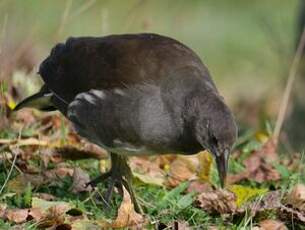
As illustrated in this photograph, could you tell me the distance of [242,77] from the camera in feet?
44.7

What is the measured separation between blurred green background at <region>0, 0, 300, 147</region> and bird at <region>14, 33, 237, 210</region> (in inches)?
52.3

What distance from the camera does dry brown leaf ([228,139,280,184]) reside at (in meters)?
6.25

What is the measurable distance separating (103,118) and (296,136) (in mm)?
4554

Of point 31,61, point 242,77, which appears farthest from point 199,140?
point 242,77

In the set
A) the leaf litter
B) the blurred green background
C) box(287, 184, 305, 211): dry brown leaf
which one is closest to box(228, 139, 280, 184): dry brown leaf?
the leaf litter

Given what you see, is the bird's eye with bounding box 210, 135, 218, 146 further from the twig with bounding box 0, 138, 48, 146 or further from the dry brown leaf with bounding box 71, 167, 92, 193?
the twig with bounding box 0, 138, 48, 146

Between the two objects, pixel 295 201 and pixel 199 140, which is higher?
pixel 199 140

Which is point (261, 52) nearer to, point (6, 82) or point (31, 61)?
point (31, 61)

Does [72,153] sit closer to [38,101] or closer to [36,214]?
[38,101]

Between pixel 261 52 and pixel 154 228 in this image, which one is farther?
pixel 261 52

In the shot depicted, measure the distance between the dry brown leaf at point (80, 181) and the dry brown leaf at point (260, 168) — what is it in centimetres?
94

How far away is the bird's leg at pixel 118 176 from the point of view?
18.6ft

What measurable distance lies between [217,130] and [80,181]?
1.15m

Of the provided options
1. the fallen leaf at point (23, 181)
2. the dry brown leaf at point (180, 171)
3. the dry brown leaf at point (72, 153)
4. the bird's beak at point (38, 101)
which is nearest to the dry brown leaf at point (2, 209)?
the fallen leaf at point (23, 181)
